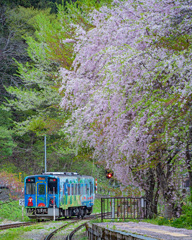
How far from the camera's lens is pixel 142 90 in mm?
9586

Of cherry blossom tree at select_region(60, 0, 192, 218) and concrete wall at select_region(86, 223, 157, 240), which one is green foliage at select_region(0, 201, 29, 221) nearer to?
cherry blossom tree at select_region(60, 0, 192, 218)

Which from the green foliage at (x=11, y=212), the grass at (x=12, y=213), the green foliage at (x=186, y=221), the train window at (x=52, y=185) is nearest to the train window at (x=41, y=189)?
the train window at (x=52, y=185)

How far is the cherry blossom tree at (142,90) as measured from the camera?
6.95 meters

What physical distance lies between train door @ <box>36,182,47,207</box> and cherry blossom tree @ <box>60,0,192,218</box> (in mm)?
A: 8634

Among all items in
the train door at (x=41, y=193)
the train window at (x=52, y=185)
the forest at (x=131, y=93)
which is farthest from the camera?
the train window at (x=52, y=185)

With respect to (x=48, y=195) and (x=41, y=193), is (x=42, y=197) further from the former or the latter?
(x=48, y=195)

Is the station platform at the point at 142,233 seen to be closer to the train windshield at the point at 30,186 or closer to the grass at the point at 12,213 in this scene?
the train windshield at the point at 30,186

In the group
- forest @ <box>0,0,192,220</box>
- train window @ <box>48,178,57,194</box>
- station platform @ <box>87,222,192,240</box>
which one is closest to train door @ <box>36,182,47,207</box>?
train window @ <box>48,178,57,194</box>

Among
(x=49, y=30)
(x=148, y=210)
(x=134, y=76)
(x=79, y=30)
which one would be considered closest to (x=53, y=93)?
(x=49, y=30)

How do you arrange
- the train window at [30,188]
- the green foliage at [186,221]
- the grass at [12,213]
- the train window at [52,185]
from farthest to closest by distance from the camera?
the grass at [12,213] → the train window at [30,188] → the train window at [52,185] → the green foliage at [186,221]

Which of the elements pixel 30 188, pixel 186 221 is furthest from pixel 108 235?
pixel 30 188

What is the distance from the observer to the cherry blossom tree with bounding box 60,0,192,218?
6.95 metres

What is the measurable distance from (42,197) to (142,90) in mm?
13721

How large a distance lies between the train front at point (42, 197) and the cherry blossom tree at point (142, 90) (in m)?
8.38
